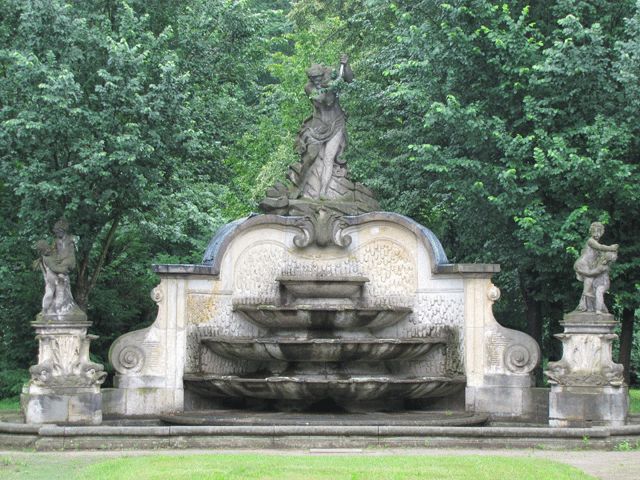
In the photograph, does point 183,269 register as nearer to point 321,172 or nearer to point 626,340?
point 321,172

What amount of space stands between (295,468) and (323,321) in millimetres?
Result: 6392

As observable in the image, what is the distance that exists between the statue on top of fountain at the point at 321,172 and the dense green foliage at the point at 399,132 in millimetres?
2268

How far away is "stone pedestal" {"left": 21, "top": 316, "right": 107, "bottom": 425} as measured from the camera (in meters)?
17.8

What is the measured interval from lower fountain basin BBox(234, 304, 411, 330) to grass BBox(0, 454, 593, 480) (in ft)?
15.6

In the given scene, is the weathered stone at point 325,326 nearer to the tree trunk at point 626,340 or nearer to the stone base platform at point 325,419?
the stone base platform at point 325,419

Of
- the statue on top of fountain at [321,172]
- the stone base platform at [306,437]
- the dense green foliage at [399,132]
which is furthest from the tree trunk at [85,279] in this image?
the stone base platform at [306,437]

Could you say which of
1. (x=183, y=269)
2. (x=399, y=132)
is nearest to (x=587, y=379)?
(x=183, y=269)

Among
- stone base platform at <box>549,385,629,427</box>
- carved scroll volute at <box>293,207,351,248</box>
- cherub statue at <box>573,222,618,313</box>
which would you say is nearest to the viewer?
stone base platform at <box>549,385,629,427</box>

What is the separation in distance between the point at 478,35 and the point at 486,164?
93.5 inches

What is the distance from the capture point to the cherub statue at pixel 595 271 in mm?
18578

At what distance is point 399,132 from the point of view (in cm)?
2698

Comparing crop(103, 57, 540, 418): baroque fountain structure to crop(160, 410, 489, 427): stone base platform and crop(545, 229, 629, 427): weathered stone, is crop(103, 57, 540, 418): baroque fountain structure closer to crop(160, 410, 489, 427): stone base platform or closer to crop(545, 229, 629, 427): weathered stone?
crop(160, 410, 489, 427): stone base platform

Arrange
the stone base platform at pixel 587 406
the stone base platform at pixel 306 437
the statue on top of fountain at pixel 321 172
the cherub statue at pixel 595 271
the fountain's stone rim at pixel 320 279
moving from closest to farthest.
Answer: the stone base platform at pixel 306 437 < the stone base platform at pixel 587 406 < the cherub statue at pixel 595 271 < the fountain's stone rim at pixel 320 279 < the statue on top of fountain at pixel 321 172

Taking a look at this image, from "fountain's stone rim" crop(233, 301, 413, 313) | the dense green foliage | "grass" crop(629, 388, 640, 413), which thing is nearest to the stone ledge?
"fountain's stone rim" crop(233, 301, 413, 313)
